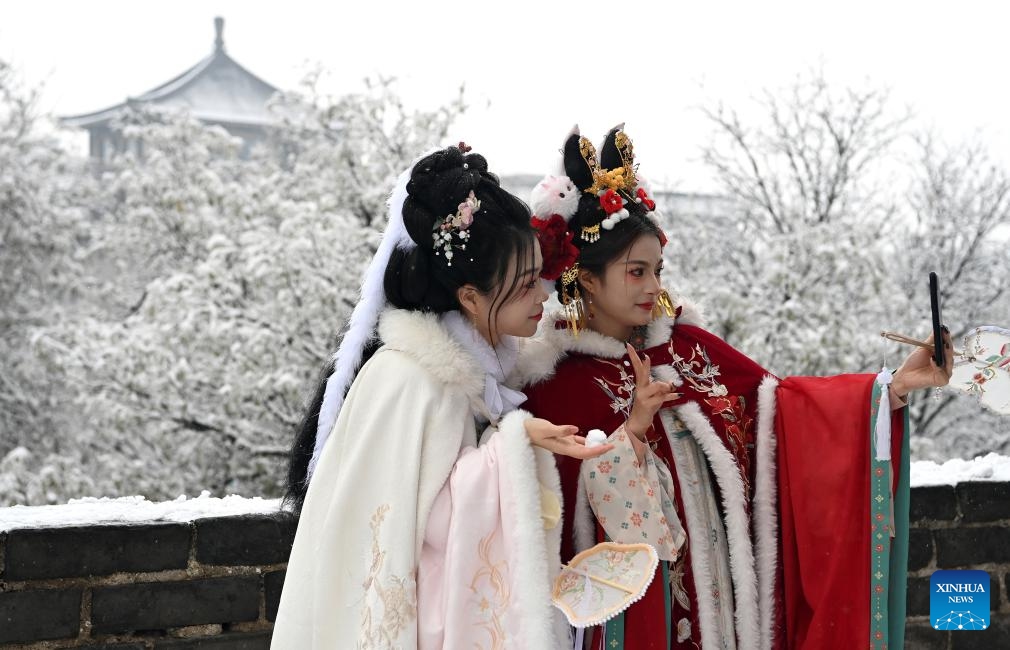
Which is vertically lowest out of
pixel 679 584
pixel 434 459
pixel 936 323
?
pixel 679 584

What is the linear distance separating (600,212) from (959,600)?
1899 millimetres

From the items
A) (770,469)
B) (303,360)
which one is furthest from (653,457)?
(303,360)

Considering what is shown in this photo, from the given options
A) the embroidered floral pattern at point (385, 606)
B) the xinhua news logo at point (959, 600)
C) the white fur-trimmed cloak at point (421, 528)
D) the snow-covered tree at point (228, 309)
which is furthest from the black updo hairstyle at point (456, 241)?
the snow-covered tree at point (228, 309)

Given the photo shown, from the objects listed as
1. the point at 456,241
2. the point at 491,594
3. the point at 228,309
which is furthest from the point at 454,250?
the point at 228,309

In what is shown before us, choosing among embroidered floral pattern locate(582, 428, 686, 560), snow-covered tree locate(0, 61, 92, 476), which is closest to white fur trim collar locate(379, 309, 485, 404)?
embroidered floral pattern locate(582, 428, 686, 560)

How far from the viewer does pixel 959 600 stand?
10.9ft

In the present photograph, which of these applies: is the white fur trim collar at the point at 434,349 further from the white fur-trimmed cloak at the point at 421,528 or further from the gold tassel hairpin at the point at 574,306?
the gold tassel hairpin at the point at 574,306

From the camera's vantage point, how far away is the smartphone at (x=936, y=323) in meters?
2.16

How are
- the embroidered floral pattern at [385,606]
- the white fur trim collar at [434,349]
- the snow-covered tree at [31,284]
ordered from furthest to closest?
the snow-covered tree at [31,284] < the white fur trim collar at [434,349] < the embroidered floral pattern at [385,606]

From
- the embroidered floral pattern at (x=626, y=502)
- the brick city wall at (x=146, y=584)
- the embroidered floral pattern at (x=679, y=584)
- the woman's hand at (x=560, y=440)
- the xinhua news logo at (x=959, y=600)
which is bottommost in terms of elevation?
the xinhua news logo at (x=959, y=600)

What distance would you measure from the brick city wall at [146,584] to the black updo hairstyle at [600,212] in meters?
1.15

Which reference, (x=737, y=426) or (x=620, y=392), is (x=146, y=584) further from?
(x=737, y=426)

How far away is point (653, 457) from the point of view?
2332 mm

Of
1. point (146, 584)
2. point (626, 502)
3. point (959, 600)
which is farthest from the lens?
point (959, 600)
